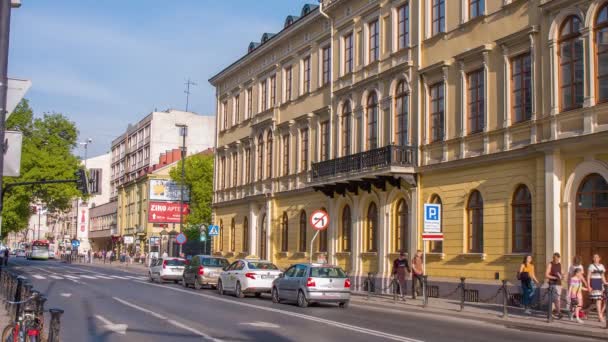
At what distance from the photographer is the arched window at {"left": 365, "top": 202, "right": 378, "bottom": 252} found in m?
33.2

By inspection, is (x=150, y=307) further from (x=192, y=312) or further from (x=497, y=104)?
(x=497, y=104)

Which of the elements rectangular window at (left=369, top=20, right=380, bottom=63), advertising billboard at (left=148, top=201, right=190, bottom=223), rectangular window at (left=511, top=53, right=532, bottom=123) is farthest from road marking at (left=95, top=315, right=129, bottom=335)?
advertising billboard at (left=148, top=201, right=190, bottom=223)

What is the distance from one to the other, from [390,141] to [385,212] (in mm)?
2889

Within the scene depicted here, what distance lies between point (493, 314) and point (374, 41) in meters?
15.7

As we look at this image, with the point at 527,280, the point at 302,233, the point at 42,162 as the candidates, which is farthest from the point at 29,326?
the point at 42,162

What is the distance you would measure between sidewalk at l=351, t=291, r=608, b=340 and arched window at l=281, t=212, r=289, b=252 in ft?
43.8

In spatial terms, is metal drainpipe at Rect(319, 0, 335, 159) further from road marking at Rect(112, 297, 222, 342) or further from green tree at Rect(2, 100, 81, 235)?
green tree at Rect(2, 100, 81, 235)

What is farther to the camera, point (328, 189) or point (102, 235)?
point (102, 235)

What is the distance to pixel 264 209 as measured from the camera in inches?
1763

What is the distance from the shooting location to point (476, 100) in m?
26.7

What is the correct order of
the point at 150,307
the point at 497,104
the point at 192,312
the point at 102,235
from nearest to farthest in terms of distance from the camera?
the point at 192,312, the point at 150,307, the point at 497,104, the point at 102,235

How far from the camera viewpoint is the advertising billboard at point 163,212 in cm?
5812

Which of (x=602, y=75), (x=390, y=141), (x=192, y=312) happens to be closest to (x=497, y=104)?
(x=602, y=75)

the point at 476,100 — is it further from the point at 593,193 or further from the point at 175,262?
the point at 175,262
